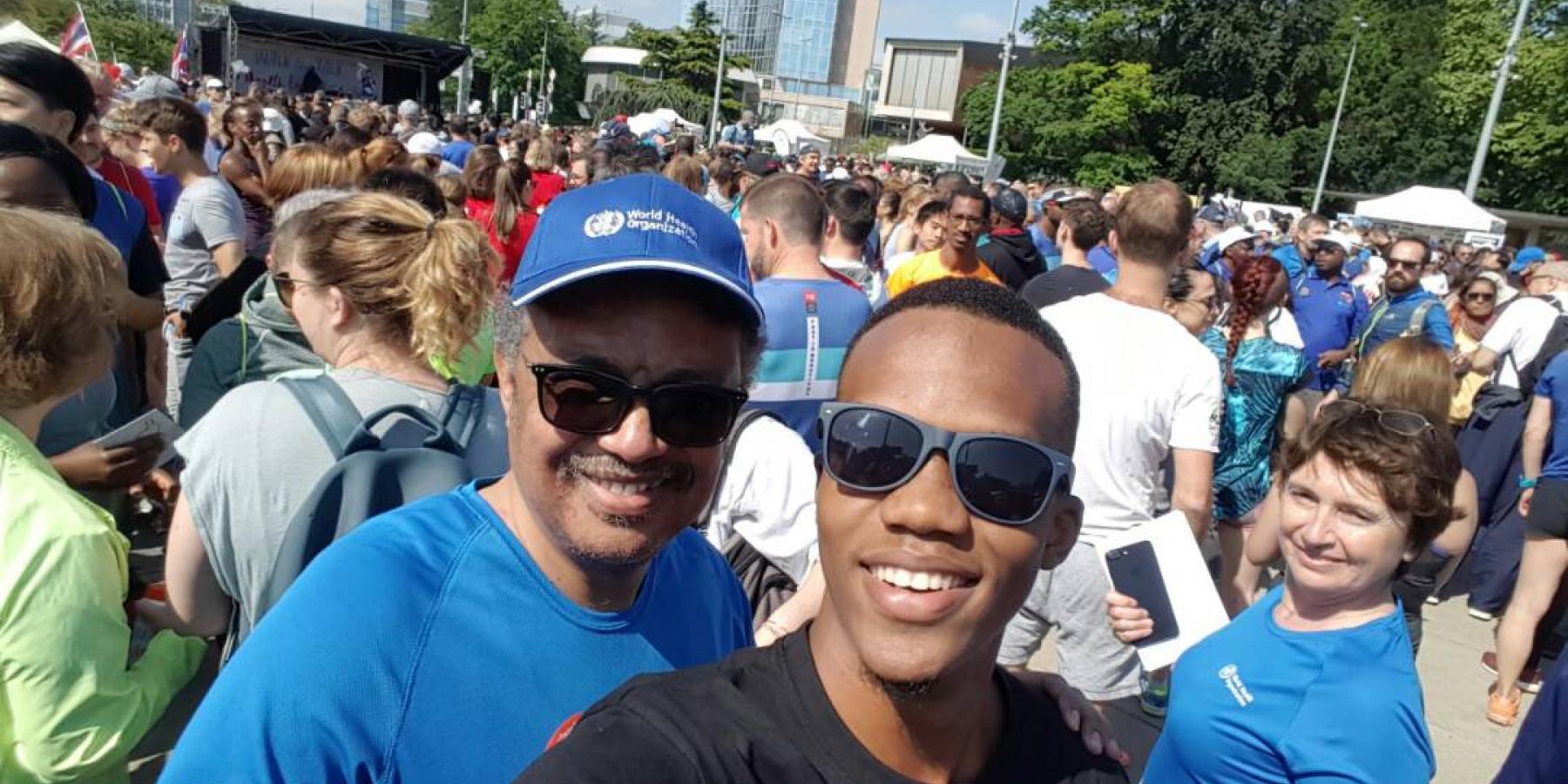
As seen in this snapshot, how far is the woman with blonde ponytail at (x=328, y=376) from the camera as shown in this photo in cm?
191

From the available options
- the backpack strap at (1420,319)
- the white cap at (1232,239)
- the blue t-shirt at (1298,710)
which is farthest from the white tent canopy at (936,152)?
the blue t-shirt at (1298,710)

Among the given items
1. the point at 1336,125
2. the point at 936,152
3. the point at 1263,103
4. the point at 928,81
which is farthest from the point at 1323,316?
the point at 928,81

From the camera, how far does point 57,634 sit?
5.62ft

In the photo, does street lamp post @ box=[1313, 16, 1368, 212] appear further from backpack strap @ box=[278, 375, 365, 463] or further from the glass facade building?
the glass facade building

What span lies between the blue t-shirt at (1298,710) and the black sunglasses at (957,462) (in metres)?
1.52

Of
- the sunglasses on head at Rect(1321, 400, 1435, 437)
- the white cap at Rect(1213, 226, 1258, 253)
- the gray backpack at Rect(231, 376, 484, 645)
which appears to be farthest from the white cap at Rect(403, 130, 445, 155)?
the sunglasses on head at Rect(1321, 400, 1435, 437)

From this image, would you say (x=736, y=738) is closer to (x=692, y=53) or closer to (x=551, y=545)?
(x=551, y=545)

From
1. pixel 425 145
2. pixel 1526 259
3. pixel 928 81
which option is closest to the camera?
pixel 425 145

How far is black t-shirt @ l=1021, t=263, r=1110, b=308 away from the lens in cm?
594

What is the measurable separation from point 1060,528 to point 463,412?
4.31 ft

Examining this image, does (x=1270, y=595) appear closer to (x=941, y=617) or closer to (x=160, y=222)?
(x=941, y=617)

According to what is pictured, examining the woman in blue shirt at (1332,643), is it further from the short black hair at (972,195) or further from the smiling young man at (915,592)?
the short black hair at (972,195)

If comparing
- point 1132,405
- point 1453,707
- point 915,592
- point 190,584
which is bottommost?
point 1453,707

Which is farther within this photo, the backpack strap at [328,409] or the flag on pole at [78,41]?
the flag on pole at [78,41]
